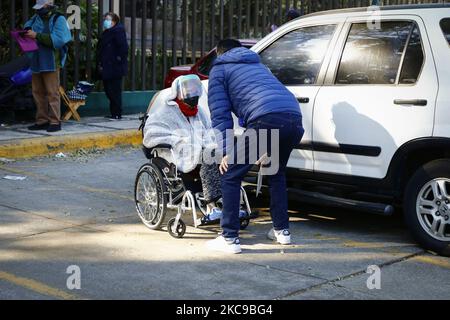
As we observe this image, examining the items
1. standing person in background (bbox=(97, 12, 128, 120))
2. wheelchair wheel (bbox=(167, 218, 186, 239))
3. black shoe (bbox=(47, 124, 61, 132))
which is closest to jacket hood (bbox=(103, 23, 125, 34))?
standing person in background (bbox=(97, 12, 128, 120))

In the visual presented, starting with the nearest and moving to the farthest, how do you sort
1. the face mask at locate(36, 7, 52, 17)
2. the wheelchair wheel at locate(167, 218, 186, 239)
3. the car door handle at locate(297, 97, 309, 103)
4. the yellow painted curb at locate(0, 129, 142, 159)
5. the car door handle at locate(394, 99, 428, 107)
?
the car door handle at locate(394, 99, 428, 107) → the wheelchair wheel at locate(167, 218, 186, 239) → the car door handle at locate(297, 97, 309, 103) → the yellow painted curb at locate(0, 129, 142, 159) → the face mask at locate(36, 7, 52, 17)

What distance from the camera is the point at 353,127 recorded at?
6375 millimetres

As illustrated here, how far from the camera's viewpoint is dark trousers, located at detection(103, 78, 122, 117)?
1268 cm

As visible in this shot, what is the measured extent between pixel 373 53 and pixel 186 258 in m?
2.36

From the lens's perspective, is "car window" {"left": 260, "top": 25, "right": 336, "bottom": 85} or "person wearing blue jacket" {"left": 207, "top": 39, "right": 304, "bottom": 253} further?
"car window" {"left": 260, "top": 25, "right": 336, "bottom": 85}

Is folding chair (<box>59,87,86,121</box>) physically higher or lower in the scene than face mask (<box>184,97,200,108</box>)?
lower

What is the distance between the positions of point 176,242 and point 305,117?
1.59 m

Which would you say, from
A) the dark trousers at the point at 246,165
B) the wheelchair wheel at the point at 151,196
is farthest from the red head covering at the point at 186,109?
the dark trousers at the point at 246,165

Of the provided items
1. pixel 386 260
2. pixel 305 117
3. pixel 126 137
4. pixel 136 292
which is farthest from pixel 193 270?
pixel 126 137

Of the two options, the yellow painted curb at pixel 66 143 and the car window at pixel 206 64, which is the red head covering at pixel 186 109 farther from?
the car window at pixel 206 64

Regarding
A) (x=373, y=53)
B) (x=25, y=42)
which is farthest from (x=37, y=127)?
(x=373, y=53)

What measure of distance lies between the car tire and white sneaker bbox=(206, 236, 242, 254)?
4.51 ft

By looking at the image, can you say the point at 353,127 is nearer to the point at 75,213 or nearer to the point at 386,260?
the point at 386,260

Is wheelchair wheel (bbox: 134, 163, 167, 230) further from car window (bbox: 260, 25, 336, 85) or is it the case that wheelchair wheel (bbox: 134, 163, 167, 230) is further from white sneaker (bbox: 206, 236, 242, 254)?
car window (bbox: 260, 25, 336, 85)
